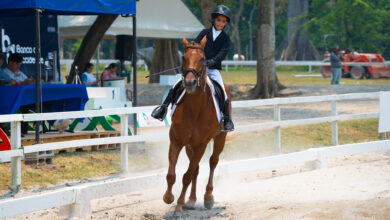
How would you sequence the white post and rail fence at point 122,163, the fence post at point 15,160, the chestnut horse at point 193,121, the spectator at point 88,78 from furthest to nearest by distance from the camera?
the spectator at point 88,78, the fence post at point 15,160, the chestnut horse at point 193,121, the white post and rail fence at point 122,163

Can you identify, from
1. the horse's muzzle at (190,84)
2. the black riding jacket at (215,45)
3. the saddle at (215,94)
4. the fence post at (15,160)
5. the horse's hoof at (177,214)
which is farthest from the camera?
the fence post at (15,160)

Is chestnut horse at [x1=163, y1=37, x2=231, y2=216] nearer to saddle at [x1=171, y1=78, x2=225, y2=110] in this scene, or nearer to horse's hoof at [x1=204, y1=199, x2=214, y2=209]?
saddle at [x1=171, y1=78, x2=225, y2=110]

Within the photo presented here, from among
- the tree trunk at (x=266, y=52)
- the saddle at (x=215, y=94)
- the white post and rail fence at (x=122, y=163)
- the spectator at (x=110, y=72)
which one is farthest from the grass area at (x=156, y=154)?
the tree trunk at (x=266, y=52)

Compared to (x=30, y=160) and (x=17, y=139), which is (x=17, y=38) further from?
(x=17, y=139)

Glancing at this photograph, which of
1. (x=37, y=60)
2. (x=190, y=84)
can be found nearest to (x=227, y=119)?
(x=190, y=84)

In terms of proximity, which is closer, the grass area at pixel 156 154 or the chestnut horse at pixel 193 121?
the chestnut horse at pixel 193 121

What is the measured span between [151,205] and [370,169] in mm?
4845

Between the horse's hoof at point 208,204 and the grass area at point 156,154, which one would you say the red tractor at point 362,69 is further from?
the horse's hoof at point 208,204

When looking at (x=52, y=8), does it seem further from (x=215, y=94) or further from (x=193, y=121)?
(x=193, y=121)

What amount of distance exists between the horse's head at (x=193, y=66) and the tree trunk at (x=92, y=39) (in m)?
11.3

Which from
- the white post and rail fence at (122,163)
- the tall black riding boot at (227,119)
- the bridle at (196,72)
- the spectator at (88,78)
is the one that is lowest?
the white post and rail fence at (122,163)

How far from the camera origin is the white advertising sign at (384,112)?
1493 cm

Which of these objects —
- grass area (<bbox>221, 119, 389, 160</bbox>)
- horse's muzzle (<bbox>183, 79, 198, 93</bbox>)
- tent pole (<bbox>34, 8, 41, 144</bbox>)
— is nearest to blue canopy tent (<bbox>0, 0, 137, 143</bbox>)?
tent pole (<bbox>34, 8, 41, 144</bbox>)

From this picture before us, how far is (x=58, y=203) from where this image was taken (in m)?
8.05
